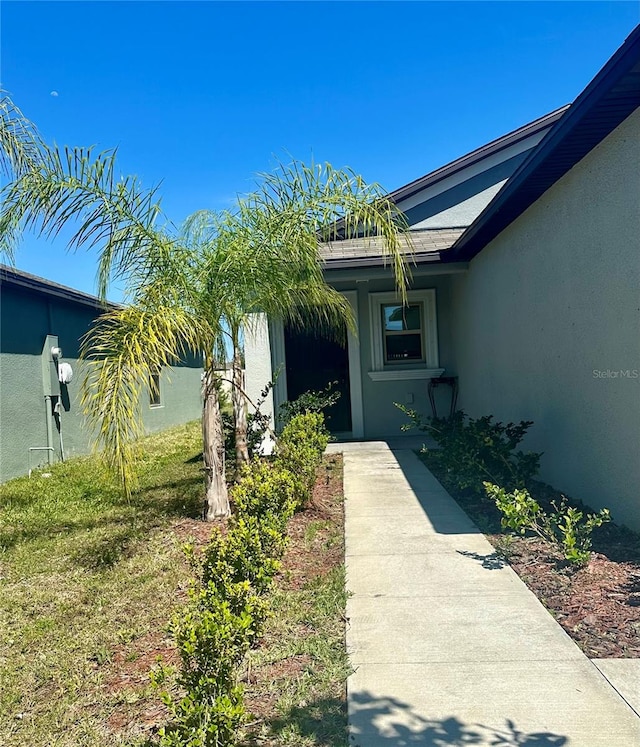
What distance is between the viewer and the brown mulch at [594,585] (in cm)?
298

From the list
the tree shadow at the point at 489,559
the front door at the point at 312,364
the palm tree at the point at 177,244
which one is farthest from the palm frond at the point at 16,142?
the front door at the point at 312,364

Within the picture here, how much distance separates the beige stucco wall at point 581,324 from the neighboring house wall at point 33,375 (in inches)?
195

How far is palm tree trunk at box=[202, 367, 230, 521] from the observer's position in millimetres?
5410

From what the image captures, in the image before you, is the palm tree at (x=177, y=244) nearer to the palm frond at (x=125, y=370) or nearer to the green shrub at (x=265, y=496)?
the palm frond at (x=125, y=370)

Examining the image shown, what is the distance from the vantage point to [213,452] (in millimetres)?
5422

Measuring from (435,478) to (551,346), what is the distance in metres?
2.27

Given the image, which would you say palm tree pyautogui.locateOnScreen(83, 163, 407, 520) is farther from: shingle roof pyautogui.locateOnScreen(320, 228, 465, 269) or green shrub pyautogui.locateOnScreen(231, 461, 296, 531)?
shingle roof pyautogui.locateOnScreen(320, 228, 465, 269)

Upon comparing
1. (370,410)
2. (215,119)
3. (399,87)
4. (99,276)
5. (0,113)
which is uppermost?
(399,87)

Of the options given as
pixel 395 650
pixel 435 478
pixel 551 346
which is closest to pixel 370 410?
pixel 435 478

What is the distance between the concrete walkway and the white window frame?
5303 mm

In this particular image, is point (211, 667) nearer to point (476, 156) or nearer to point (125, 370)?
point (125, 370)

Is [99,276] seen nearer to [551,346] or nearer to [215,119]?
[551,346]

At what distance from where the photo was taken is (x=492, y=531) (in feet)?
15.9

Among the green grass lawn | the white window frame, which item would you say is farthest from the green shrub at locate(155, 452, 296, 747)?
the white window frame
